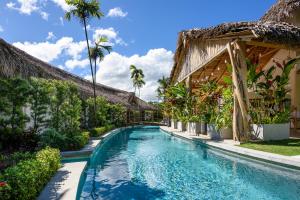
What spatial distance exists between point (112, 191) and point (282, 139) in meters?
8.34

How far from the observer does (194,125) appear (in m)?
19.4

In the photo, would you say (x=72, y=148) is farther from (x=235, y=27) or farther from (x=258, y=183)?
(x=235, y=27)

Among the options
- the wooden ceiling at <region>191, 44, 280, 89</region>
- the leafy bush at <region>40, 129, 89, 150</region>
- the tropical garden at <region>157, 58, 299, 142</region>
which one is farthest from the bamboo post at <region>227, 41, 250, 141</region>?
the leafy bush at <region>40, 129, 89, 150</region>

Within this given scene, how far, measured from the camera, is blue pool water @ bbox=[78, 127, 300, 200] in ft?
21.0

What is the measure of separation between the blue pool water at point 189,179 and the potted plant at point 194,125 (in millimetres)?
7575

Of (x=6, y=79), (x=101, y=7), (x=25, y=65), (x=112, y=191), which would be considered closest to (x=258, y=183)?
(x=112, y=191)

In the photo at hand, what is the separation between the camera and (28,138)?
34.4ft

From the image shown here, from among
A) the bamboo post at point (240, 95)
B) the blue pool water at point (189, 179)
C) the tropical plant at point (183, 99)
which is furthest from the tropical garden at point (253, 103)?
the blue pool water at point (189, 179)

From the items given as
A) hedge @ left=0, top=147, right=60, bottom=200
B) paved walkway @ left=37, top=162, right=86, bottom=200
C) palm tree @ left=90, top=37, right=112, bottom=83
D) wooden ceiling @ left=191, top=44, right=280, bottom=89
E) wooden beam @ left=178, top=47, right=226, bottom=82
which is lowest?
paved walkway @ left=37, top=162, right=86, bottom=200

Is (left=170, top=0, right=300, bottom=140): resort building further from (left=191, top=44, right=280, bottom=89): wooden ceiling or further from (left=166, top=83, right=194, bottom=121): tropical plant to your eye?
(left=166, top=83, right=194, bottom=121): tropical plant

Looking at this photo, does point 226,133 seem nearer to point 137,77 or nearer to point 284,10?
point 284,10

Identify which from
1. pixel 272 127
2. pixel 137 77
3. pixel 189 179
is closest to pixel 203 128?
pixel 272 127

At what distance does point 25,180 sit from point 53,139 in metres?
6.31

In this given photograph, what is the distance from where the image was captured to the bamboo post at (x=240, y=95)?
1222 centimetres
